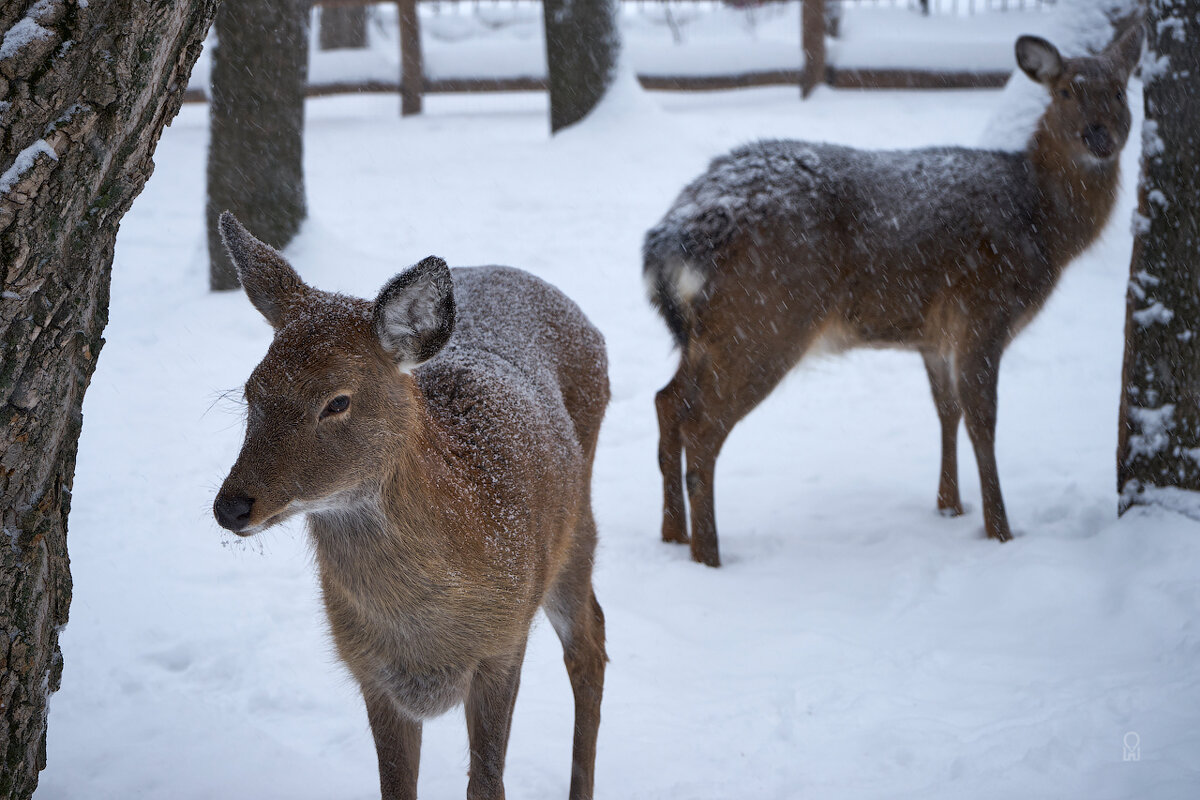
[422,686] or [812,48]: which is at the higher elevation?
[812,48]

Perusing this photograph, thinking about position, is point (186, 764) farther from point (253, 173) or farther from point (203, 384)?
point (253, 173)

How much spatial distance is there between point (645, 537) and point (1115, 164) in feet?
12.1

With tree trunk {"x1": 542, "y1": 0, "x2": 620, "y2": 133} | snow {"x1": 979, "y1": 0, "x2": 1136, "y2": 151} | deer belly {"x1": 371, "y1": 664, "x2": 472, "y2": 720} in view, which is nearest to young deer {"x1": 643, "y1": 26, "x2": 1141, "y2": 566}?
snow {"x1": 979, "y1": 0, "x2": 1136, "y2": 151}

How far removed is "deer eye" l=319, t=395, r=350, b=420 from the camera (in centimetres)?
255

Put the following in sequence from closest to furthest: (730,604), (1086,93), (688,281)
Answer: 1. (730,604)
2. (688,281)
3. (1086,93)

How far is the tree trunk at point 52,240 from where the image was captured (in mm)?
2246

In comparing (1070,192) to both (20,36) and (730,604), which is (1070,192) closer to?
(730,604)

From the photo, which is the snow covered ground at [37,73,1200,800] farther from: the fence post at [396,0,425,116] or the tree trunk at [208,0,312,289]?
the fence post at [396,0,425,116]

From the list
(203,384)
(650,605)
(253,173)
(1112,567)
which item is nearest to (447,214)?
(253,173)

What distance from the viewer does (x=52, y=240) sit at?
2357 millimetres

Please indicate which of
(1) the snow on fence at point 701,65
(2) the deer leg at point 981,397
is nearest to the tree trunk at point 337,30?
(1) the snow on fence at point 701,65

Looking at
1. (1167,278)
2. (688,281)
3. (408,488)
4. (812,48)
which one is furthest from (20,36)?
(812,48)

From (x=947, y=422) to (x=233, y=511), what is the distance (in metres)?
4.85

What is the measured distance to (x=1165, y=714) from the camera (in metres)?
3.70
